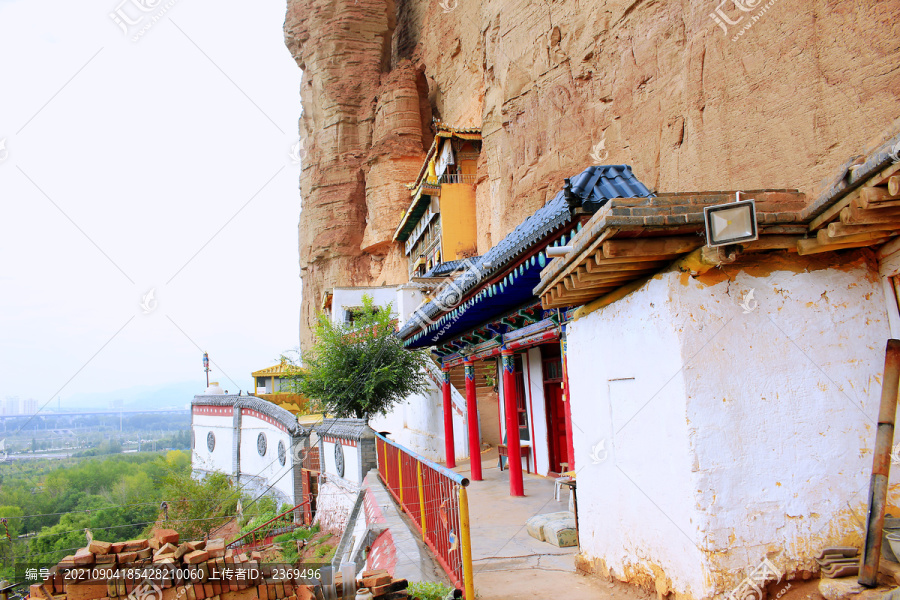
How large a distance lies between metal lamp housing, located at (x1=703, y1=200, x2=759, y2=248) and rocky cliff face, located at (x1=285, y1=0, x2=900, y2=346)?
292 inches

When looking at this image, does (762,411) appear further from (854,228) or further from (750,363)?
(854,228)

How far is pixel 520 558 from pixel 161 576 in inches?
132

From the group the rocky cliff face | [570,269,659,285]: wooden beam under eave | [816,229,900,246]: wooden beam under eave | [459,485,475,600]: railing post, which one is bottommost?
[459,485,475,600]: railing post

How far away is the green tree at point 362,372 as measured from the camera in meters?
15.6

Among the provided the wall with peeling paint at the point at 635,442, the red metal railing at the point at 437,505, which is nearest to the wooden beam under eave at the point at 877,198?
the wall with peeling paint at the point at 635,442

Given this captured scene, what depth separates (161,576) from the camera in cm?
466

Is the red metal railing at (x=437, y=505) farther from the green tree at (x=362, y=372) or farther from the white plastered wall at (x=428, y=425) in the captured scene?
the green tree at (x=362, y=372)

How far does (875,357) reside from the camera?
147 inches

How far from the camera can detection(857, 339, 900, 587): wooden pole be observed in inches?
129

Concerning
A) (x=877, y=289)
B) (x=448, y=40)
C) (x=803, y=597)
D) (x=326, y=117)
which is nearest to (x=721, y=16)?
(x=877, y=289)

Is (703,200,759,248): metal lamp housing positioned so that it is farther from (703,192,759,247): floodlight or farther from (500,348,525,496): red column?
(500,348,525,496): red column

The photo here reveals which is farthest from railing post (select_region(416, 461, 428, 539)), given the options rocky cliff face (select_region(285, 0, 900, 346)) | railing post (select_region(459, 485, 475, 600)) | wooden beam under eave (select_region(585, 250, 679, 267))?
rocky cliff face (select_region(285, 0, 900, 346))

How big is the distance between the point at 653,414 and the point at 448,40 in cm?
2956

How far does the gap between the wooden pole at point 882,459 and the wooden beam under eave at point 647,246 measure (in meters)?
1.36
